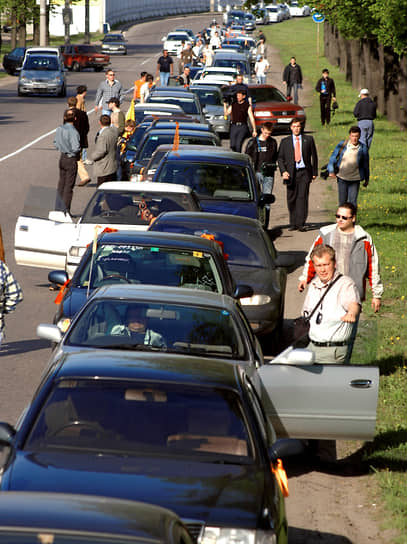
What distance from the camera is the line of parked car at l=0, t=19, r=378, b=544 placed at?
5.59 meters

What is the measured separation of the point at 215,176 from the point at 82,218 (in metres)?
3.49

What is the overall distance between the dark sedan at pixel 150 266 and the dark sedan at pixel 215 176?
20.7 feet

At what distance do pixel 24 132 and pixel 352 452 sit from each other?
90.5ft

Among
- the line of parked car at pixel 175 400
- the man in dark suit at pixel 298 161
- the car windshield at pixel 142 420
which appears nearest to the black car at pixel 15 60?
the man in dark suit at pixel 298 161

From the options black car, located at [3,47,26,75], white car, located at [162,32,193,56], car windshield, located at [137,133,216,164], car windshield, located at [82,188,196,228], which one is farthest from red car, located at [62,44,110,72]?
car windshield, located at [82,188,196,228]

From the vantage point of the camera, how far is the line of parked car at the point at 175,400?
559cm

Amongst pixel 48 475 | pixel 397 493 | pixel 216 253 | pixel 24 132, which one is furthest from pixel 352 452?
pixel 24 132

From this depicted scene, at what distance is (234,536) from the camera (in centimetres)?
542

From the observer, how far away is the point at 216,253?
10836mm

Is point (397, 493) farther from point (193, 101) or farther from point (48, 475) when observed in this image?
point (193, 101)

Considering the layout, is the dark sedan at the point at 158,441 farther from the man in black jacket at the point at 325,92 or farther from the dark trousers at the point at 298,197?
the man in black jacket at the point at 325,92

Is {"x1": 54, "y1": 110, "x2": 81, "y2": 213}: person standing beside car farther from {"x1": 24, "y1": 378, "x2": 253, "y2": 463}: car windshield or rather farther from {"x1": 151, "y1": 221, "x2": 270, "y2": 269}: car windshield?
{"x1": 24, "y1": 378, "x2": 253, "y2": 463}: car windshield

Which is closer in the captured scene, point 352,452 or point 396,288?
point 352,452

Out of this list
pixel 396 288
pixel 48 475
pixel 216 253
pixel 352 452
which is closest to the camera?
pixel 48 475
